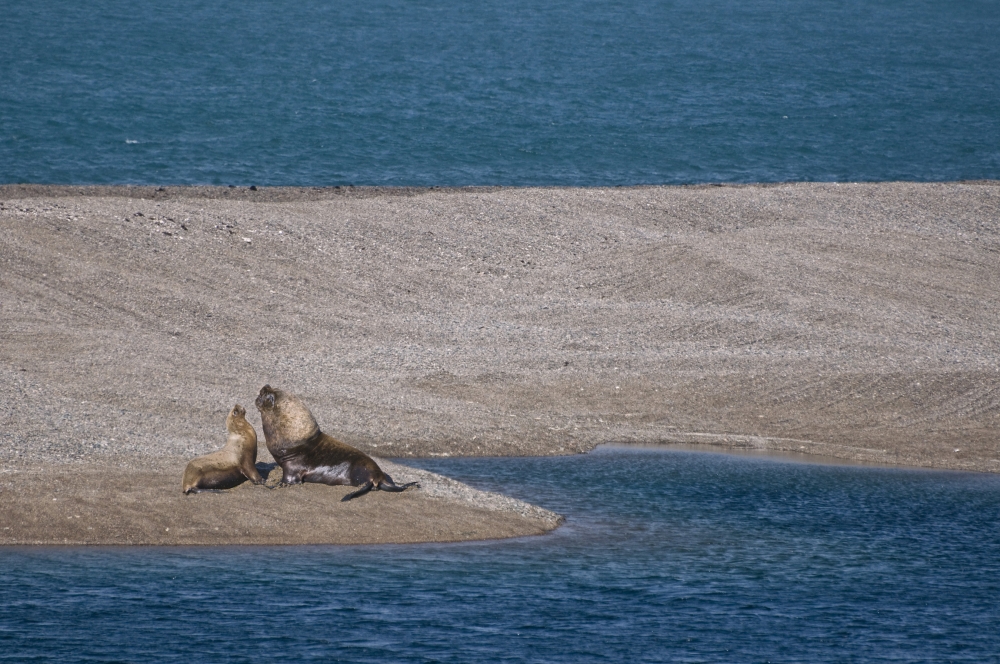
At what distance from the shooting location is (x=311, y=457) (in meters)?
16.0

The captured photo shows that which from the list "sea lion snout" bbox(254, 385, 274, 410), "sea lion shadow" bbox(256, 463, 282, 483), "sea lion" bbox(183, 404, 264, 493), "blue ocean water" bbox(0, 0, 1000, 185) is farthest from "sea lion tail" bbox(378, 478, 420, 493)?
"blue ocean water" bbox(0, 0, 1000, 185)

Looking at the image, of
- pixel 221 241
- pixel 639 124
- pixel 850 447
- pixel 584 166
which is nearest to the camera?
pixel 850 447

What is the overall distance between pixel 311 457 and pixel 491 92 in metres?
62.8

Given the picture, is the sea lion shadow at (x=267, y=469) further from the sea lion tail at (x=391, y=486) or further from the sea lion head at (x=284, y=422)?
Answer: the sea lion tail at (x=391, y=486)

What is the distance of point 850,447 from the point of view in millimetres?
21078

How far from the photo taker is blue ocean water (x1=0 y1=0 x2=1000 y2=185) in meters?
55.4

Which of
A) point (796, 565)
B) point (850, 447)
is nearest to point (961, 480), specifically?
point (850, 447)

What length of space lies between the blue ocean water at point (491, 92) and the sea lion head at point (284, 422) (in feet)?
110

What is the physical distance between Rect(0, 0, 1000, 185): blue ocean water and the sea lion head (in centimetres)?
3365

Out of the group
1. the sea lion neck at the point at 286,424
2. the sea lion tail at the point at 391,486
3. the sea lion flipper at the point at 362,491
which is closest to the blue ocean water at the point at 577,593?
the sea lion flipper at the point at 362,491

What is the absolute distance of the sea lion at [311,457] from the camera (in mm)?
15875

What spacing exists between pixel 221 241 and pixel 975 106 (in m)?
58.8

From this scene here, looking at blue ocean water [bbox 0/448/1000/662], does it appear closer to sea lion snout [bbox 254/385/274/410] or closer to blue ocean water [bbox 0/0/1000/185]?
sea lion snout [bbox 254/385/274/410]

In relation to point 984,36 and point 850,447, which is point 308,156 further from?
point 984,36
